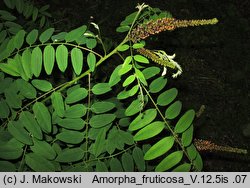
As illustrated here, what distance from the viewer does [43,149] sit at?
2051mm

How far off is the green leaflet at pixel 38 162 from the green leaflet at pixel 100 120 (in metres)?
0.37

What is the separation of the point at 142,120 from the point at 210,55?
3.30 meters

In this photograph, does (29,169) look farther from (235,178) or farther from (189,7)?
(189,7)

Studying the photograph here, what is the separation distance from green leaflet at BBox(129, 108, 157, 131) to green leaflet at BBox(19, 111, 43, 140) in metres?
0.57

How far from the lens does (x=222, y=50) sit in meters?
4.94

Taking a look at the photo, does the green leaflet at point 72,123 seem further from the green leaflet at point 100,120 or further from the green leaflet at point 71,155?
the green leaflet at point 71,155

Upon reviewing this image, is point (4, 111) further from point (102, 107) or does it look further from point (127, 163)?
point (127, 163)

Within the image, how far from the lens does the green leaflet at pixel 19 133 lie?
6.47 feet

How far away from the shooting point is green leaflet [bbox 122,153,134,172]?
6.89 ft

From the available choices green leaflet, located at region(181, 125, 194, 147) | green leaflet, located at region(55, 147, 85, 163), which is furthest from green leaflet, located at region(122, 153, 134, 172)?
green leaflet, located at region(181, 125, 194, 147)

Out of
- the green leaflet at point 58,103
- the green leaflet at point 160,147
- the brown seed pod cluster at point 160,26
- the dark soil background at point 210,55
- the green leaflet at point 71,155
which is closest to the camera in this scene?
the brown seed pod cluster at point 160,26

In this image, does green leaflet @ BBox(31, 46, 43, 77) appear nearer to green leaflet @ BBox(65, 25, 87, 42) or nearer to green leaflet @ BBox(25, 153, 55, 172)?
green leaflet @ BBox(65, 25, 87, 42)

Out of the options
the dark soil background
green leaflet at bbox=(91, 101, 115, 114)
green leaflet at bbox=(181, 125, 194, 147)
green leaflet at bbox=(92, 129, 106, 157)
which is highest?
green leaflet at bbox=(91, 101, 115, 114)

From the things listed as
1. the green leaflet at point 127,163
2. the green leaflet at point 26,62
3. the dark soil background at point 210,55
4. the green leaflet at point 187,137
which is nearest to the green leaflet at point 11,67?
the green leaflet at point 26,62
